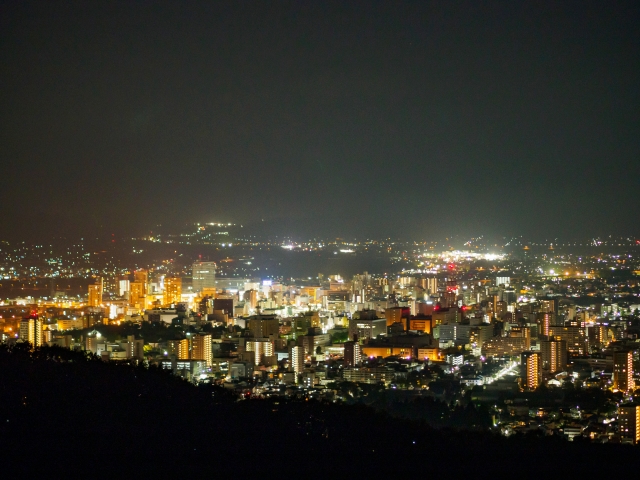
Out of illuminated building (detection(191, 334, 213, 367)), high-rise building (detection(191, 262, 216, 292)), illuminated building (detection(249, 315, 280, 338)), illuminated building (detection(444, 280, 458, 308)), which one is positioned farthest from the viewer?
high-rise building (detection(191, 262, 216, 292))

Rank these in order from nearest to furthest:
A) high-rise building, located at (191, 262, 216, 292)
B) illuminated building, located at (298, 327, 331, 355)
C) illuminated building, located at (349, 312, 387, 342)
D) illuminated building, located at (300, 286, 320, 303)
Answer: illuminated building, located at (298, 327, 331, 355), illuminated building, located at (349, 312, 387, 342), illuminated building, located at (300, 286, 320, 303), high-rise building, located at (191, 262, 216, 292)

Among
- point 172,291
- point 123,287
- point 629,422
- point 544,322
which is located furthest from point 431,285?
point 629,422

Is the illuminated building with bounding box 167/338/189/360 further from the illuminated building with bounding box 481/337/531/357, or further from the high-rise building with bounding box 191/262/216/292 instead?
the high-rise building with bounding box 191/262/216/292

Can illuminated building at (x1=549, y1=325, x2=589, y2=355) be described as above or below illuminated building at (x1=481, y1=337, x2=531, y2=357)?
above

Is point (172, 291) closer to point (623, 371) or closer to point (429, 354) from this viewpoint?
point (429, 354)

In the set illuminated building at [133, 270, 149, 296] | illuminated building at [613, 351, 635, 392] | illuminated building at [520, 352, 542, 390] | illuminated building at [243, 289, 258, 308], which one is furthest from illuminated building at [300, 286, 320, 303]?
illuminated building at [613, 351, 635, 392]

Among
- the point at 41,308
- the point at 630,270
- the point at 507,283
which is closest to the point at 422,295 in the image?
the point at 507,283
